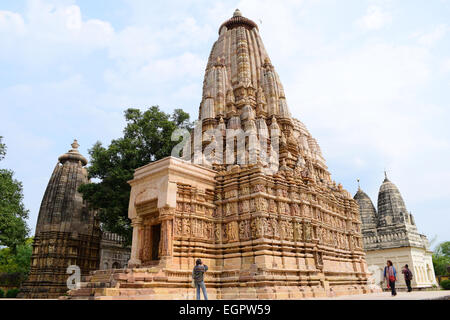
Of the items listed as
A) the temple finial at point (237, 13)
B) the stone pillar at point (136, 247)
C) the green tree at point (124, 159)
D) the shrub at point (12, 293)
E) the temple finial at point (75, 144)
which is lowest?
the shrub at point (12, 293)

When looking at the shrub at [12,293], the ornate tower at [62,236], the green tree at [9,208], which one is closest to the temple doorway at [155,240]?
the green tree at [9,208]

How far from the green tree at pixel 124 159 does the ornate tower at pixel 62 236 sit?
15.4 ft

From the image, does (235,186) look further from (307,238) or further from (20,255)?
(20,255)

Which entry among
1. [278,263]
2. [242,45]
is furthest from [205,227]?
[242,45]

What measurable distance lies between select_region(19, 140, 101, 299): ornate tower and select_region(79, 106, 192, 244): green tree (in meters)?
4.69

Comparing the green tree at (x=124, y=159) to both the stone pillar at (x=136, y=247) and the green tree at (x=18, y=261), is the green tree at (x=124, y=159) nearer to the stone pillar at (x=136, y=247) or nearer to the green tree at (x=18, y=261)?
the stone pillar at (x=136, y=247)

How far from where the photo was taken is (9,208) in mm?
19703

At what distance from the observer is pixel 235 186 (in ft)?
52.6

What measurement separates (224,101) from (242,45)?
5.06 metres

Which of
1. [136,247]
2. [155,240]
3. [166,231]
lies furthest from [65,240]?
[166,231]

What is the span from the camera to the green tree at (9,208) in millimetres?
19281

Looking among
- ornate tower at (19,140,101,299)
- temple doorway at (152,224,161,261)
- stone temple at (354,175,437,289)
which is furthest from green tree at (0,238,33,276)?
stone temple at (354,175,437,289)

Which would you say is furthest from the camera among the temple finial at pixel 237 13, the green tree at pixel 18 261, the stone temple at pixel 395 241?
the green tree at pixel 18 261

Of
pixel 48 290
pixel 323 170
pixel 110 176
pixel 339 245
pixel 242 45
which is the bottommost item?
pixel 48 290
